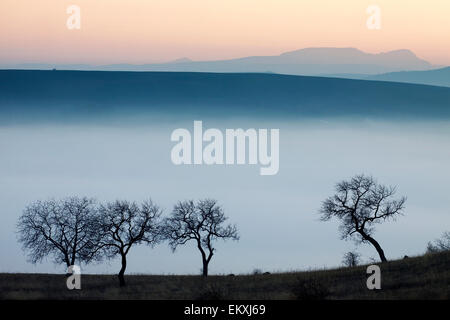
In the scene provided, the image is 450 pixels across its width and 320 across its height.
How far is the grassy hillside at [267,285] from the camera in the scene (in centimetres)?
4605

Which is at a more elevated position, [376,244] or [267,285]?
[376,244]

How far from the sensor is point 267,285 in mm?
54844

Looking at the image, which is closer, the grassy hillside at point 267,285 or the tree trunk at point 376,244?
the grassy hillside at point 267,285

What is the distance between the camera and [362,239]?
70188mm

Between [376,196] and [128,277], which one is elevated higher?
[376,196]

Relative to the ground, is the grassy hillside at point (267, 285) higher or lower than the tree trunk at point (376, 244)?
lower

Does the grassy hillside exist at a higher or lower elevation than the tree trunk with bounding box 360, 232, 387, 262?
lower

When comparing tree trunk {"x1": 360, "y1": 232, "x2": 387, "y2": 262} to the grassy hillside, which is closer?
the grassy hillside

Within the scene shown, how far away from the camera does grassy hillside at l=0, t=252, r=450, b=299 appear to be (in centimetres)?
4605

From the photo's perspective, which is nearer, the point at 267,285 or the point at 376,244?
the point at 267,285
